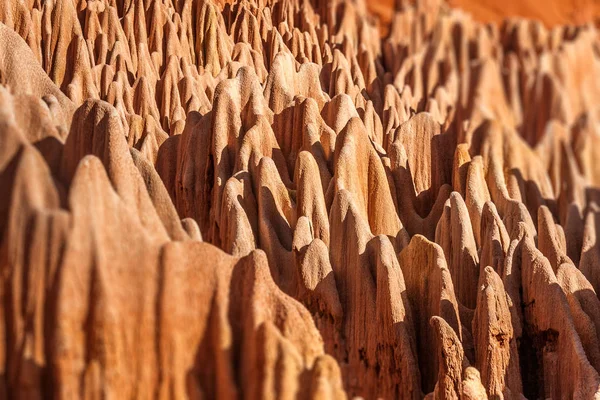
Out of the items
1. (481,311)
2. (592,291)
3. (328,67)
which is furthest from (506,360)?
(328,67)

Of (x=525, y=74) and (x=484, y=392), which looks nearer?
(x=484, y=392)

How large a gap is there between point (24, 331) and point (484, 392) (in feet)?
15.4

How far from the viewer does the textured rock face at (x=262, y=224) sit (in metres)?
6.39

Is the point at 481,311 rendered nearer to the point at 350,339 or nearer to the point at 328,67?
the point at 350,339

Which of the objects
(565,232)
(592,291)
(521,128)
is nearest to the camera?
(592,291)

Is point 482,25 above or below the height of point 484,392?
above

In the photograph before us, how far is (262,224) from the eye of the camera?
10242 millimetres

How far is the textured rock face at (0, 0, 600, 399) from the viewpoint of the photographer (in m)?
6.39

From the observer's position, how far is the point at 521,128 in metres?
25.4

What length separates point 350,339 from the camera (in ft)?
31.7

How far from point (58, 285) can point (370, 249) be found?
4307mm

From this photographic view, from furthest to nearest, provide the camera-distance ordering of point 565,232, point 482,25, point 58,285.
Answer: point 482,25
point 565,232
point 58,285

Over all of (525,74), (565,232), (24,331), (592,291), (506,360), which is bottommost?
(24,331)

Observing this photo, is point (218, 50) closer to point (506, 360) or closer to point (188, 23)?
point (188, 23)
